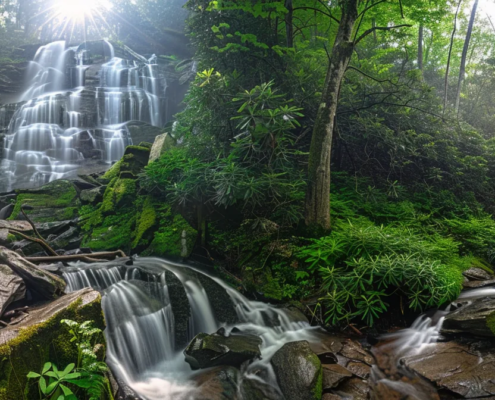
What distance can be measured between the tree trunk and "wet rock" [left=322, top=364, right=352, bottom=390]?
2.79 meters

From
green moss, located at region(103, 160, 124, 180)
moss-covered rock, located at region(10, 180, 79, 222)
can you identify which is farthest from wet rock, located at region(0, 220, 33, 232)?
green moss, located at region(103, 160, 124, 180)

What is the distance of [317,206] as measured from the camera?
655 centimetres

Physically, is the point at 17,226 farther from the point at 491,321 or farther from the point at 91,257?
the point at 491,321

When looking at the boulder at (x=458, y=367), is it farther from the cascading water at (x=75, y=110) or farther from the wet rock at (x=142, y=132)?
the wet rock at (x=142, y=132)

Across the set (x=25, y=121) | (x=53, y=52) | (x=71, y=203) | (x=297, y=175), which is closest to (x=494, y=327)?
(x=297, y=175)

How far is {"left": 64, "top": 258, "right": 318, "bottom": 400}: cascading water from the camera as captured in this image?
14.3 ft

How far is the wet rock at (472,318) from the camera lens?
4.25 meters

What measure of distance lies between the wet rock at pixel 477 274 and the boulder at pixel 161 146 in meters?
8.39

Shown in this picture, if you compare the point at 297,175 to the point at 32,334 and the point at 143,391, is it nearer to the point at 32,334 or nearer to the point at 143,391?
the point at 143,391

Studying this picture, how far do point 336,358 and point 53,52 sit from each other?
28695 mm

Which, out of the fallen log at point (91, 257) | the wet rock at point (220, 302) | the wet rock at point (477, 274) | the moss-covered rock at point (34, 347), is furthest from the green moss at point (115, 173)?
the wet rock at point (477, 274)

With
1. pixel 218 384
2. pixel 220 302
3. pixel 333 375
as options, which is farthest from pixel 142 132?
pixel 333 375

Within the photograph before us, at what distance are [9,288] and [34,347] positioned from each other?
161 cm

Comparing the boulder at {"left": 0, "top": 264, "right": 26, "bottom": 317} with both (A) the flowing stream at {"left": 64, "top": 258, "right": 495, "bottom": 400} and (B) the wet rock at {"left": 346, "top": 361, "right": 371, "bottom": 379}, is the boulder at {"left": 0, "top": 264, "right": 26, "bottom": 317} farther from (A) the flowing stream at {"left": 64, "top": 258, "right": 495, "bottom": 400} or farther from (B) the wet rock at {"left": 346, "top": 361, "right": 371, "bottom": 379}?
(B) the wet rock at {"left": 346, "top": 361, "right": 371, "bottom": 379}
